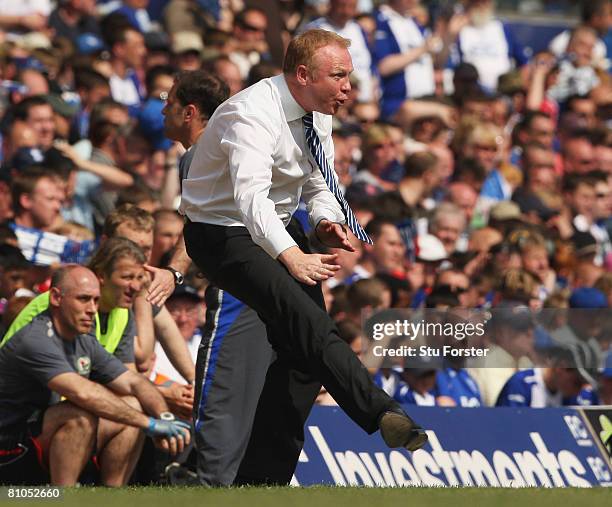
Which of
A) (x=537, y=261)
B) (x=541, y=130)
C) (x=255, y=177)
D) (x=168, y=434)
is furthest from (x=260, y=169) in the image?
(x=541, y=130)

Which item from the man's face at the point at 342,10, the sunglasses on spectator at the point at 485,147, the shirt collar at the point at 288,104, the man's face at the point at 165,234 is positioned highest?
the shirt collar at the point at 288,104

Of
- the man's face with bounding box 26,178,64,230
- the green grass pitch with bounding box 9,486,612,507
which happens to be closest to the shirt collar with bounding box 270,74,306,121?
the green grass pitch with bounding box 9,486,612,507

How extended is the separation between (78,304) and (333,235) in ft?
5.21

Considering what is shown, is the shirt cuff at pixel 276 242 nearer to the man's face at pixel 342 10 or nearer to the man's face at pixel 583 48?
the man's face at pixel 342 10

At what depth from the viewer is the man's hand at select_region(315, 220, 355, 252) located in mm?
6160

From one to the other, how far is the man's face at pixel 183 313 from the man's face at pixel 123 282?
109 centimetres

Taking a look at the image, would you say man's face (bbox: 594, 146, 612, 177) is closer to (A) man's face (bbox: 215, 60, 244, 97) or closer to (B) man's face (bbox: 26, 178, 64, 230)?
(A) man's face (bbox: 215, 60, 244, 97)

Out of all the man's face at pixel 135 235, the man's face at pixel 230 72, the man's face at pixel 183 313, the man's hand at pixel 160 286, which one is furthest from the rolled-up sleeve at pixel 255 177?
the man's face at pixel 230 72

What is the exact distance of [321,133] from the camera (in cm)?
635

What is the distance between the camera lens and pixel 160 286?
21.9 feet

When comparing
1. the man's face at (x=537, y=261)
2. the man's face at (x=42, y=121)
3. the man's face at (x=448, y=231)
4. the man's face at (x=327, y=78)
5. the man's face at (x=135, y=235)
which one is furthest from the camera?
the man's face at (x=448, y=231)

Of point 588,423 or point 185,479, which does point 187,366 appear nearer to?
point 185,479

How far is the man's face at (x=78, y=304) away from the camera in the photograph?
7.13 metres

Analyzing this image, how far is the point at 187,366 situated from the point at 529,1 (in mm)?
11858
